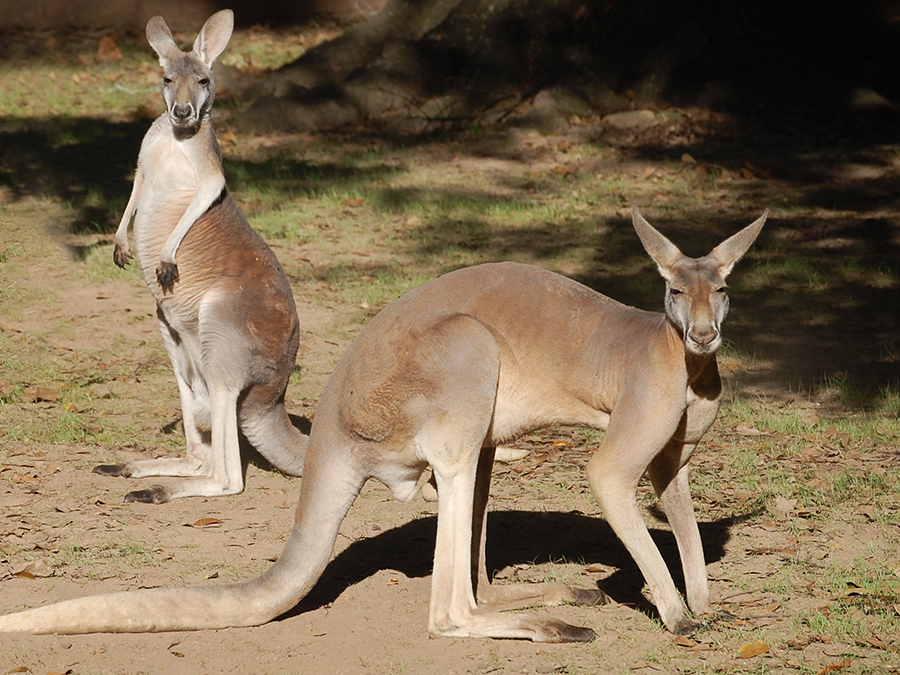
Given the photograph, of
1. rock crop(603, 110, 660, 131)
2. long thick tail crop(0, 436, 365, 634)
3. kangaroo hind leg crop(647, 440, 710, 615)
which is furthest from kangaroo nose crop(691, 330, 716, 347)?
rock crop(603, 110, 660, 131)

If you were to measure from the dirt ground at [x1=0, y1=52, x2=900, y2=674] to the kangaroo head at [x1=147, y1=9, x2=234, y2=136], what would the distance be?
1768 mm

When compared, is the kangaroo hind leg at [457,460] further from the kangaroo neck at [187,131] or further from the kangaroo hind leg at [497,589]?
the kangaroo neck at [187,131]

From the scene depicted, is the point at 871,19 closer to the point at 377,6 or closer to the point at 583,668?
the point at 377,6

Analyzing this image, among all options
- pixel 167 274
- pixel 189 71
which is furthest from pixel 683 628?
pixel 189 71

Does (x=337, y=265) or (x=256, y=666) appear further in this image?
(x=337, y=265)

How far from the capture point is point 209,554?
4473mm

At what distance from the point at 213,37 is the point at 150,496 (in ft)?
8.08

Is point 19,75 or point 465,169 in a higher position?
point 19,75

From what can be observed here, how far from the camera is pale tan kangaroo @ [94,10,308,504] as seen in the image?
201 inches

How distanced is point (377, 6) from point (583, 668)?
40.4 ft

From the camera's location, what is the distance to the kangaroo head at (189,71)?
17.6ft

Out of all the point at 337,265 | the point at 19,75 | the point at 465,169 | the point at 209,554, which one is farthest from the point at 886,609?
the point at 19,75

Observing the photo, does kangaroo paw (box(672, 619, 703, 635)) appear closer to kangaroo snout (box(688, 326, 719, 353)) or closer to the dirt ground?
the dirt ground

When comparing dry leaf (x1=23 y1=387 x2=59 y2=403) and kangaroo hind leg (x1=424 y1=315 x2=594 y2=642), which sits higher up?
dry leaf (x1=23 y1=387 x2=59 y2=403)
